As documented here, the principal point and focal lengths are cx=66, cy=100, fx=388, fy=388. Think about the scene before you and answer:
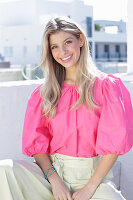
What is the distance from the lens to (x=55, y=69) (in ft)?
6.45

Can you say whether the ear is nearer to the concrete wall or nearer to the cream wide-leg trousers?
the cream wide-leg trousers

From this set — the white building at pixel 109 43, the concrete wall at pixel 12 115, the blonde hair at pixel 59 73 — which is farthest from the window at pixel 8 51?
the blonde hair at pixel 59 73

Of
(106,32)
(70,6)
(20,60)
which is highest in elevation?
(70,6)

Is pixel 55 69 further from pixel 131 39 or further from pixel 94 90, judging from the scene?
pixel 131 39

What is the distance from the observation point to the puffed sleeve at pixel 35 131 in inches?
73.7

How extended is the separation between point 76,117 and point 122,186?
0.97 m

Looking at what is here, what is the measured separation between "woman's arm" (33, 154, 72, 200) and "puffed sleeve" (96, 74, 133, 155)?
0.22 meters

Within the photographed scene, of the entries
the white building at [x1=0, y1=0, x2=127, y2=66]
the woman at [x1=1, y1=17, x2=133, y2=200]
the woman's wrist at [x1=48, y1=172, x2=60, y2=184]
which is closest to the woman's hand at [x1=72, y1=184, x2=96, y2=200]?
the woman at [x1=1, y1=17, x2=133, y2=200]

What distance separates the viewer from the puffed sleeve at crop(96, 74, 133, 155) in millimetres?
1716

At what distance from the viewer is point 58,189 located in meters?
1.70

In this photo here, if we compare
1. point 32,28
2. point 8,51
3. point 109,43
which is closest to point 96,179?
point 32,28

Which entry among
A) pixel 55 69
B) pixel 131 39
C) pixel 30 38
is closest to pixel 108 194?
pixel 55 69

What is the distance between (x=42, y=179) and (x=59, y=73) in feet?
1.81

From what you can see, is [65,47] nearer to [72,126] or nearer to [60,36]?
[60,36]
